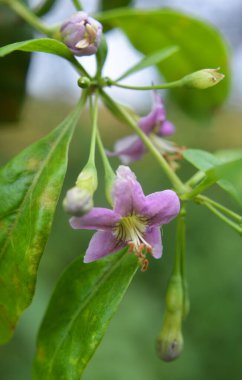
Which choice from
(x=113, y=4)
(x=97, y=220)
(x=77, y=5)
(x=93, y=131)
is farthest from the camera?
(x=113, y=4)

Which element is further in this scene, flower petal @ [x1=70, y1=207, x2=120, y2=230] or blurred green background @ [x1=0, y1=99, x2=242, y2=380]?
blurred green background @ [x1=0, y1=99, x2=242, y2=380]

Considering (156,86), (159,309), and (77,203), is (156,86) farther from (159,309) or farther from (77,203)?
(159,309)

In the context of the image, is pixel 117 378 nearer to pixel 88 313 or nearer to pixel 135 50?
pixel 135 50

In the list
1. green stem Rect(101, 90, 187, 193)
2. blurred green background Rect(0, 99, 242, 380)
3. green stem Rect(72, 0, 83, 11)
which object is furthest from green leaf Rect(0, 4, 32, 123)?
blurred green background Rect(0, 99, 242, 380)

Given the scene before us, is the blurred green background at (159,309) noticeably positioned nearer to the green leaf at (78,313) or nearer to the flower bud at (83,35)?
the green leaf at (78,313)

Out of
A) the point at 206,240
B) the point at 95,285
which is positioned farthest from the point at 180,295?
the point at 206,240

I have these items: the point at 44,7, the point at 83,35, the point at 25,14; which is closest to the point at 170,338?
the point at 83,35

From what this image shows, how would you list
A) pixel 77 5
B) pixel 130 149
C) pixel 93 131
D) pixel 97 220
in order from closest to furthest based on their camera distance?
1. pixel 97 220
2. pixel 93 131
3. pixel 77 5
4. pixel 130 149

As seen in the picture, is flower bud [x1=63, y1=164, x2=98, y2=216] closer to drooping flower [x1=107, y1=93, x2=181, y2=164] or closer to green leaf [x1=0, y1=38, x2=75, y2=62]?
green leaf [x1=0, y1=38, x2=75, y2=62]
